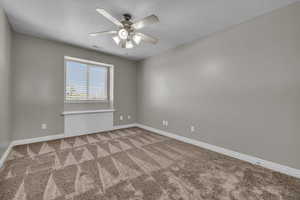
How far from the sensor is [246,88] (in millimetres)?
2238

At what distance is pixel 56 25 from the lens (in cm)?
244

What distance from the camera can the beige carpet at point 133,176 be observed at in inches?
56.1

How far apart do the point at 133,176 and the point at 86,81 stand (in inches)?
130

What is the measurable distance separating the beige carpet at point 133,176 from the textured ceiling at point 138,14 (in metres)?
2.54

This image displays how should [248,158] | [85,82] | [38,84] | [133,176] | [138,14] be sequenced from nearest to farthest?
[133,176] < [138,14] < [248,158] < [38,84] < [85,82]

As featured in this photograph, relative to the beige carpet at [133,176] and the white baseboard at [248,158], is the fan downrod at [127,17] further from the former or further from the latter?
the white baseboard at [248,158]

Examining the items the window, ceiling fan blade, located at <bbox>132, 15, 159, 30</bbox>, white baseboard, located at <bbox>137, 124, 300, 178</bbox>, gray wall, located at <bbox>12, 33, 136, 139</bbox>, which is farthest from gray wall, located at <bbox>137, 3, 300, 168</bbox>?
gray wall, located at <bbox>12, 33, 136, 139</bbox>

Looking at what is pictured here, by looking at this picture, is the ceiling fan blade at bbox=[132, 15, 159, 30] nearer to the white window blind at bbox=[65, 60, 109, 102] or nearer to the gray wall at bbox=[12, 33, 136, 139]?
the gray wall at bbox=[12, 33, 136, 139]

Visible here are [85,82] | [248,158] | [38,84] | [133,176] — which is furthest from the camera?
[85,82]

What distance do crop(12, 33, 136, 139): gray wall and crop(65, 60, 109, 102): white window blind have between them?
0.89 ft

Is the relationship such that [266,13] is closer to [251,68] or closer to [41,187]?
[251,68]

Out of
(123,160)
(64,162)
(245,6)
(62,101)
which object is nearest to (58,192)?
(64,162)

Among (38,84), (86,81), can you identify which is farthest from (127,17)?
(38,84)

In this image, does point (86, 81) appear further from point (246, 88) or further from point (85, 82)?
point (246, 88)
